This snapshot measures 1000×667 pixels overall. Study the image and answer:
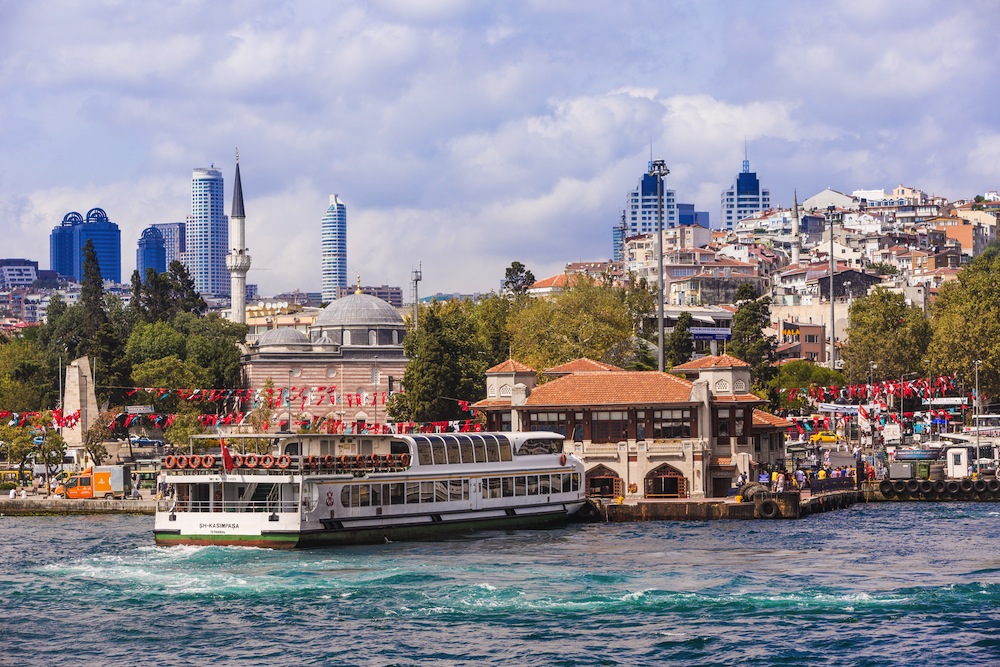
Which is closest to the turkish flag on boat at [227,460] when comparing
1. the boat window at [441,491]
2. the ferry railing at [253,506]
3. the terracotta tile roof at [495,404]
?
the ferry railing at [253,506]

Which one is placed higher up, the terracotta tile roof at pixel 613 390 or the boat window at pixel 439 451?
the terracotta tile roof at pixel 613 390

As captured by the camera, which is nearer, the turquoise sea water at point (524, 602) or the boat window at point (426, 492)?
the turquoise sea water at point (524, 602)

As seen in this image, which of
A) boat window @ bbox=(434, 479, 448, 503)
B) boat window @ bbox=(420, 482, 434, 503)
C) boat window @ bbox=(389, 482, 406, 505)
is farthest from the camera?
boat window @ bbox=(434, 479, 448, 503)

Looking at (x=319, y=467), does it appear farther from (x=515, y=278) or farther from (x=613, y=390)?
(x=515, y=278)

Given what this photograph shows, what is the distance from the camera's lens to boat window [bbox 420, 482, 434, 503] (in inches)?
1903

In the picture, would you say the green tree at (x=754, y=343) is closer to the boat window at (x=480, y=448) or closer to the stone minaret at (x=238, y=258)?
the boat window at (x=480, y=448)

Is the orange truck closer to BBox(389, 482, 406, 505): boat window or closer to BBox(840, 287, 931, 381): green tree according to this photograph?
BBox(389, 482, 406, 505): boat window

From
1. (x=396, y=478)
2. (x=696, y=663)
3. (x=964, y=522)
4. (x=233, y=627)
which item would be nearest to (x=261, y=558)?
(x=396, y=478)

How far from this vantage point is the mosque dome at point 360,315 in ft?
343

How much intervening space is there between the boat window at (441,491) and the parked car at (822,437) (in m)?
34.7

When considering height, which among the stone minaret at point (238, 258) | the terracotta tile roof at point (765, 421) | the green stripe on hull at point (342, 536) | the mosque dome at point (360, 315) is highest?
the stone minaret at point (238, 258)

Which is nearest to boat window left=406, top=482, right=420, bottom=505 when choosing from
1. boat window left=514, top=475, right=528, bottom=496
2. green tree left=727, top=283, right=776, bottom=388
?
boat window left=514, top=475, right=528, bottom=496

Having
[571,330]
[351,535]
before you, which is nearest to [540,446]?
[351,535]

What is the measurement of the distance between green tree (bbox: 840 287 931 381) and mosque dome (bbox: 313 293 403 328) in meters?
30.7
